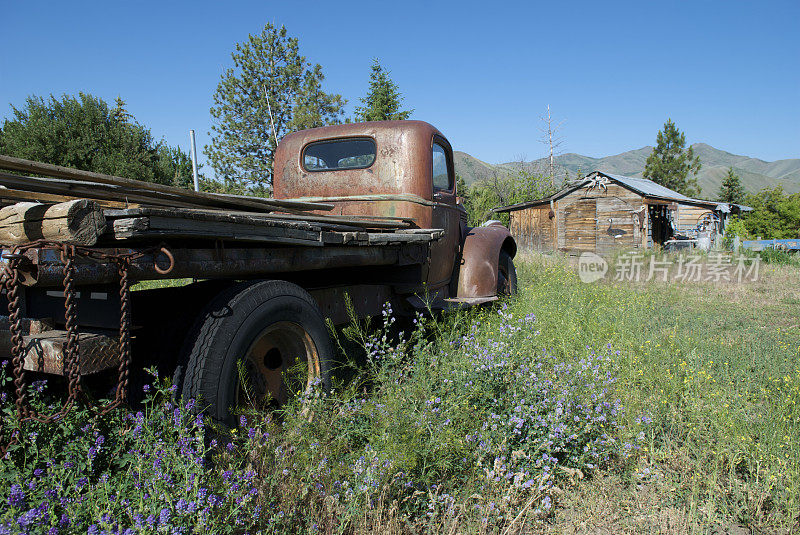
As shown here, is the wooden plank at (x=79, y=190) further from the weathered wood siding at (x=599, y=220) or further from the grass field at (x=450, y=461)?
the weathered wood siding at (x=599, y=220)

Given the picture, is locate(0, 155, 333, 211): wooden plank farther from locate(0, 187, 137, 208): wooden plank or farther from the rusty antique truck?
locate(0, 187, 137, 208): wooden plank

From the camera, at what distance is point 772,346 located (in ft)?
16.0

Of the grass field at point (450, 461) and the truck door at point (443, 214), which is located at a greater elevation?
the truck door at point (443, 214)

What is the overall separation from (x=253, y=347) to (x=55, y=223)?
42.5 inches

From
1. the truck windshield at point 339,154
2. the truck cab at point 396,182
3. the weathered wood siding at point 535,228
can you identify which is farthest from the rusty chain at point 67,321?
the weathered wood siding at point 535,228

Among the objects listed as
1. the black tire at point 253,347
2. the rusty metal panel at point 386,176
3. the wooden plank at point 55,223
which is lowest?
the black tire at point 253,347

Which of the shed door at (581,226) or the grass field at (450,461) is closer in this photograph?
the grass field at (450,461)

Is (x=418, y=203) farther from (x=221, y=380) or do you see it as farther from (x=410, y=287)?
(x=221, y=380)

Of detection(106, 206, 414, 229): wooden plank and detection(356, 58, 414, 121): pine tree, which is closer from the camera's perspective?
detection(106, 206, 414, 229): wooden plank

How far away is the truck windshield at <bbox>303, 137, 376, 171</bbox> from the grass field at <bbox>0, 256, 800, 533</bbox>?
2.05 m

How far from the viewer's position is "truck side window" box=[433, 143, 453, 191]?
4.97 meters

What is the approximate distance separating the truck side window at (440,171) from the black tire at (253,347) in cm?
260

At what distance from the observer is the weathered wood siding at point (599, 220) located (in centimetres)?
2170

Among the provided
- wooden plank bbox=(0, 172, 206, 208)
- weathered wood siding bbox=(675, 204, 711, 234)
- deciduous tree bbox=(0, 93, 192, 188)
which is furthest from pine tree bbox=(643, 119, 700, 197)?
wooden plank bbox=(0, 172, 206, 208)
